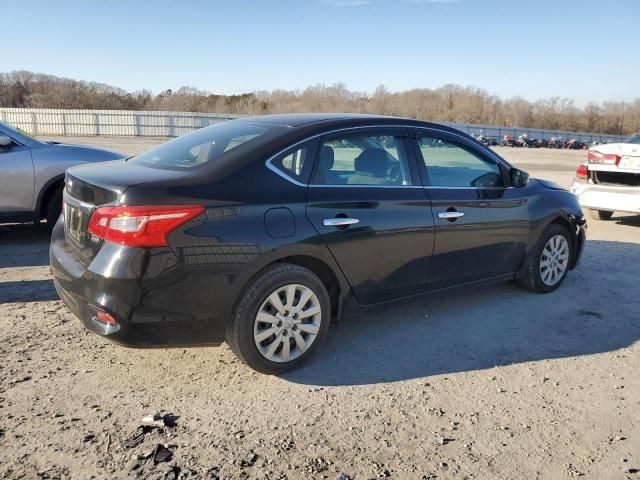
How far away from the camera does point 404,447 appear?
2865 millimetres

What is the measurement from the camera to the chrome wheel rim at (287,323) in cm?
344

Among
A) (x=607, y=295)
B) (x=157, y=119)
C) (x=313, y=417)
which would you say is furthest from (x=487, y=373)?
(x=157, y=119)

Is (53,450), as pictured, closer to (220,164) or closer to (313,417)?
(313,417)

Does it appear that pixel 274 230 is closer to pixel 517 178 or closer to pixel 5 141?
pixel 517 178

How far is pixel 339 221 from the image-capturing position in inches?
144

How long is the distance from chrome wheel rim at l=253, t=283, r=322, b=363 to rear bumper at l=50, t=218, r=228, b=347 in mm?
266

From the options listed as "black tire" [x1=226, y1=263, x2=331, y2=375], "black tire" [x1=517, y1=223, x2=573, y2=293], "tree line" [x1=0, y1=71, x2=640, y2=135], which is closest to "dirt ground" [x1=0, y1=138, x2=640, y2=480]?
"black tire" [x1=226, y1=263, x2=331, y2=375]

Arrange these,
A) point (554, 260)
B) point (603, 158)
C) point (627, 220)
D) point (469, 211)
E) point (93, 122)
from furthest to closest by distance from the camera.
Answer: point (93, 122) → point (627, 220) → point (603, 158) → point (554, 260) → point (469, 211)

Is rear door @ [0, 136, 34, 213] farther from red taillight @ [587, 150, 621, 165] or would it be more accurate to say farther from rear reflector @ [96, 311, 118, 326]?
red taillight @ [587, 150, 621, 165]

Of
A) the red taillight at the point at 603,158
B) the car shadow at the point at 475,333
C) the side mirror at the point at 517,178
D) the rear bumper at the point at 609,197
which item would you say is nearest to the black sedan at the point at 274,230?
the side mirror at the point at 517,178

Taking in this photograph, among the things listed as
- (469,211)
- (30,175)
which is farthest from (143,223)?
(30,175)

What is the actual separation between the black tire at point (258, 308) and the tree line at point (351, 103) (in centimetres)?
7011

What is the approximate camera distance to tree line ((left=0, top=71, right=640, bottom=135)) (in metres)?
70.9

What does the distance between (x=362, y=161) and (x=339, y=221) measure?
0.64 metres
